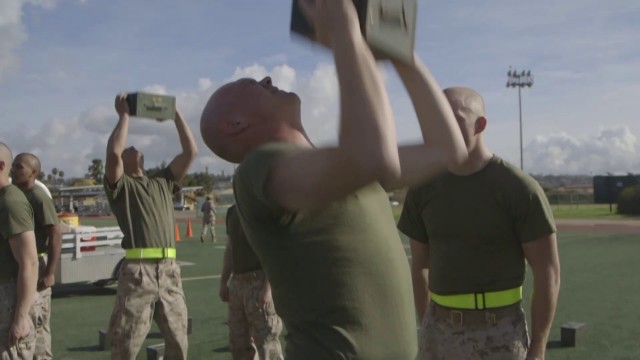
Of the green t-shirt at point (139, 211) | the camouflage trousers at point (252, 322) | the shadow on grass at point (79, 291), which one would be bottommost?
the shadow on grass at point (79, 291)

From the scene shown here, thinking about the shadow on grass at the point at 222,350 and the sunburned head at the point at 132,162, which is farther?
the shadow on grass at the point at 222,350

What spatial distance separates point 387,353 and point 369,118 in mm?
672

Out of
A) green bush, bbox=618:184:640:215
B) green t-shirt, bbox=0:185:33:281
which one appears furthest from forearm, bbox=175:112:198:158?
green bush, bbox=618:184:640:215

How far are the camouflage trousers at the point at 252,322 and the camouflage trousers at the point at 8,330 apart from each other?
5.32 ft

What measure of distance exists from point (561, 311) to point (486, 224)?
6.95 metres

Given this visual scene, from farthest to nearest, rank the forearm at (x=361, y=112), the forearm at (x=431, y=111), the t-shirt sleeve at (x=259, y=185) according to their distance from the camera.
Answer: the forearm at (x=431, y=111)
the t-shirt sleeve at (x=259, y=185)
the forearm at (x=361, y=112)

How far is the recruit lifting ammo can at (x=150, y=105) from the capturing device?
4.80 meters

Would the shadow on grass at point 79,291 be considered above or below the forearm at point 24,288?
below

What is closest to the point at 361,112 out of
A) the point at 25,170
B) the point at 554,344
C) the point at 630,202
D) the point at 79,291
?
the point at 25,170

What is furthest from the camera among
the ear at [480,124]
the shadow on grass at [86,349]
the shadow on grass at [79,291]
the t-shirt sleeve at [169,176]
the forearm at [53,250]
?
the shadow on grass at [79,291]

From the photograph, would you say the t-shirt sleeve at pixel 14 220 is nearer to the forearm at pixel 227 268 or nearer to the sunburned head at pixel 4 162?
the sunburned head at pixel 4 162

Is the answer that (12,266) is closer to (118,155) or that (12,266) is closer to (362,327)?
(118,155)

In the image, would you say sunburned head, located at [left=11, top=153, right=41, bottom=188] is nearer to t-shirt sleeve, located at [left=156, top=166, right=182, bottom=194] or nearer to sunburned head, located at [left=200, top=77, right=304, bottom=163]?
t-shirt sleeve, located at [left=156, top=166, right=182, bottom=194]

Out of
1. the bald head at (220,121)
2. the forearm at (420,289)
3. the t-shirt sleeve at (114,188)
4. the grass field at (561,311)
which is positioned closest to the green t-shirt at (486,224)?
the forearm at (420,289)
